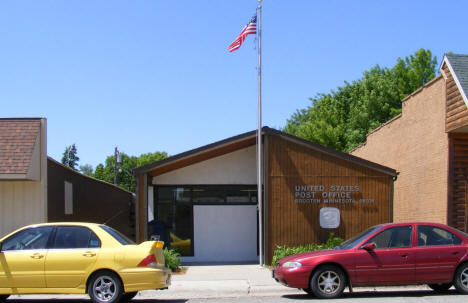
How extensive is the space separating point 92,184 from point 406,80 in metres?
26.4

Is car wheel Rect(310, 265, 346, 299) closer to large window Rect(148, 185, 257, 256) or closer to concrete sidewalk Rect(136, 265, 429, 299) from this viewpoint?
concrete sidewalk Rect(136, 265, 429, 299)

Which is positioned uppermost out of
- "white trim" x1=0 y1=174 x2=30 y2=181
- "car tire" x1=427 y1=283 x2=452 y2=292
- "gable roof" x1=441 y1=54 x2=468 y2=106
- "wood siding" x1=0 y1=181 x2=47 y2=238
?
"gable roof" x1=441 y1=54 x2=468 y2=106

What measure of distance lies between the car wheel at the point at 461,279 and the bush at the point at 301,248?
5.66 m

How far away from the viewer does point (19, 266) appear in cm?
1050

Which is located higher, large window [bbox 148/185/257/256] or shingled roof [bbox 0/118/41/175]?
shingled roof [bbox 0/118/41/175]

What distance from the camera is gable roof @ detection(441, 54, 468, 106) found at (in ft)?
52.5

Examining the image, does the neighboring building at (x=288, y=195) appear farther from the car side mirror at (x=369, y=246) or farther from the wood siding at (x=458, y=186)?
the car side mirror at (x=369, y=246)

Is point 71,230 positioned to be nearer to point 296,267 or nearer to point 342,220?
point 296,267

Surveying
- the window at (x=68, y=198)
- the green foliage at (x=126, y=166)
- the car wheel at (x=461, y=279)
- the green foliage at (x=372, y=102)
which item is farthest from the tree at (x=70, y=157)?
the car wheel at (x=461, y=279)

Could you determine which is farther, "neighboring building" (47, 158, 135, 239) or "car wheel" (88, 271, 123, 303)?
"neighboring building" (47, 158, 135, 239)

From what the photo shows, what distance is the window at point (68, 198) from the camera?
791 inches

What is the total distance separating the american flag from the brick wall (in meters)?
6.06

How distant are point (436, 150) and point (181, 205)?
8421mm

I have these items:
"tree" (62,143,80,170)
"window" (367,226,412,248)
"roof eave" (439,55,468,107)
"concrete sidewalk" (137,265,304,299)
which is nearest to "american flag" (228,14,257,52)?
"roof eave" (439,55,468,107)
